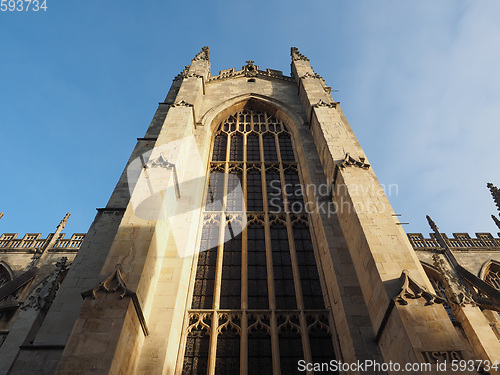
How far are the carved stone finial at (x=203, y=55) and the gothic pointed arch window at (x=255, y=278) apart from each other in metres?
7.83

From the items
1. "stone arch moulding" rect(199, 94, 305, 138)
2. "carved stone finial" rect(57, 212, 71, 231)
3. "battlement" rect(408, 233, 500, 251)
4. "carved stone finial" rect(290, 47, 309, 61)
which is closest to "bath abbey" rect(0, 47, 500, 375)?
"stone arch moulding" rect(199, 94, 305, 138)

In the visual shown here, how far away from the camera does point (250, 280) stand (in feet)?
29.5

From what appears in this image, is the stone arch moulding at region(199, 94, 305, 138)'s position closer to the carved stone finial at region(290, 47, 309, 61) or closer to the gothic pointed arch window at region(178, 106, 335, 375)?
the gothic pointed arch window at region(178, 106, 335, 375)

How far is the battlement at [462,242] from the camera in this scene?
58.0ft

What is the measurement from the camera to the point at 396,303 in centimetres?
595

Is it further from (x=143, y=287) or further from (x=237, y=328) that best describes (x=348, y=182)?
(x=143, y=287)

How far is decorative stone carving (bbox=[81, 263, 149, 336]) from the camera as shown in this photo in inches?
246

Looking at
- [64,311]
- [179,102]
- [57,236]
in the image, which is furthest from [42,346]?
[57,236]

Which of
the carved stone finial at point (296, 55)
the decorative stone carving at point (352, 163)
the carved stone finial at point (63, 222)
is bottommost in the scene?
the decorative stone carving at point (352, 163)

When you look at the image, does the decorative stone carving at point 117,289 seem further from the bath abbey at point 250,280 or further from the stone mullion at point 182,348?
the stone mullion at point 182,348

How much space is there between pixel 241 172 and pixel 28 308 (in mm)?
7752

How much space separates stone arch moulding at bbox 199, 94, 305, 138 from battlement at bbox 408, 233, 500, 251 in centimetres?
922

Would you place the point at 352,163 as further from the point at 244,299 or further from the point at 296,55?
the point at 296,55

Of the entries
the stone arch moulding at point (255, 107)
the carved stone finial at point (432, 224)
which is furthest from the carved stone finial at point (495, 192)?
the stone arch moulding at point (255, 107)
